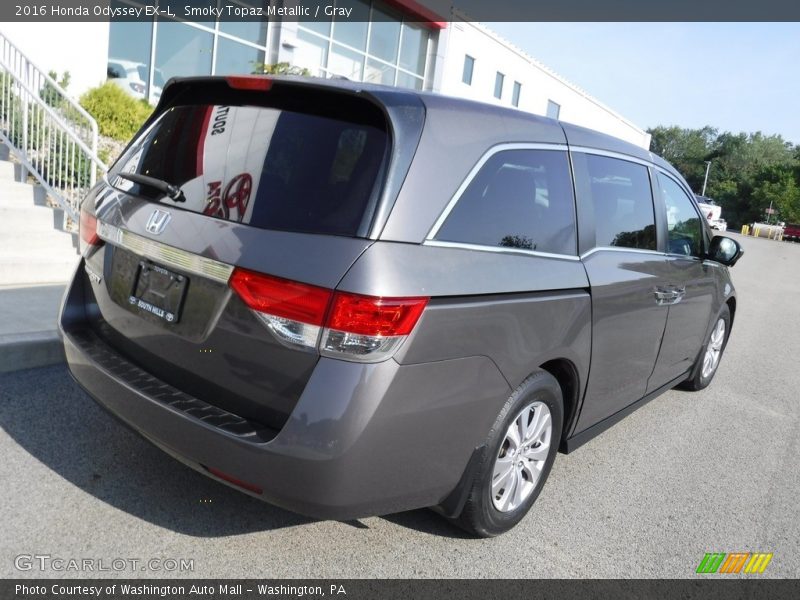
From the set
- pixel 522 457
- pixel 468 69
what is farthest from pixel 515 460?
pixel 468 69

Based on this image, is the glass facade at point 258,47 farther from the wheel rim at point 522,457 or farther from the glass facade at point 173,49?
the wheel rim at point 522,457

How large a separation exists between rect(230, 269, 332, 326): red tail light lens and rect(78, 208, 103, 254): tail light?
3.30ft

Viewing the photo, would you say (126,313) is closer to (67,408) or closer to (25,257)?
(67,408)

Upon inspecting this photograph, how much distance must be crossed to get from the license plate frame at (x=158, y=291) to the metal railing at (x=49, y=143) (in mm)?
5010

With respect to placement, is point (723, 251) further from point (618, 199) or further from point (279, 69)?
point (279, 69)

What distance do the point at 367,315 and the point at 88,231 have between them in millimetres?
1573

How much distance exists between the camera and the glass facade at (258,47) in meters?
13.3

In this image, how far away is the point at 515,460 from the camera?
3.10m

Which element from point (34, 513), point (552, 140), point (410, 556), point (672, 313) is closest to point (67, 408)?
point (34, 513)

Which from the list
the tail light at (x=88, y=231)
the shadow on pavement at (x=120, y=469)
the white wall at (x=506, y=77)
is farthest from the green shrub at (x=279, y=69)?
the tail light at (x=88, y=231)

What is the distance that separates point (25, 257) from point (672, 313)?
549 centimetres

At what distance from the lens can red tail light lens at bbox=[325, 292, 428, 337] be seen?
2.24 meters

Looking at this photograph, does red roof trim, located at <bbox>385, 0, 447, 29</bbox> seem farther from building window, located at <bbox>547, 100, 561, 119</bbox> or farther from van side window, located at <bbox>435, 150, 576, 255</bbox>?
van side window, located at <bbox>435, 150, 576, 255</bbox>

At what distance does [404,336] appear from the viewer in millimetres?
2332
